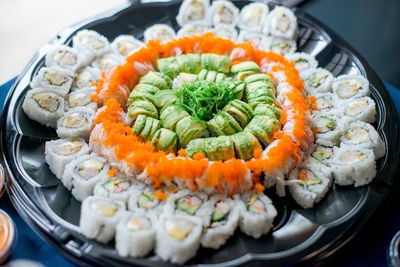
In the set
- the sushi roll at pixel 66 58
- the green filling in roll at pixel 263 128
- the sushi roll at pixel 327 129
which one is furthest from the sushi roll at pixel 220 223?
the sushi roll at pixel 66 58

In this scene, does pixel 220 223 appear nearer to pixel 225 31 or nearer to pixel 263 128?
pixel 263 128

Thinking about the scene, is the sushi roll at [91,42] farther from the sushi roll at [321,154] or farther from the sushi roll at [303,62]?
the sushi roll at [321,154]

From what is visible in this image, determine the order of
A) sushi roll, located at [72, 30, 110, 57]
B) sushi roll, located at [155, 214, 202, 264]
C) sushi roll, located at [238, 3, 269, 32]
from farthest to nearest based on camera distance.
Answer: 1. sushi roll, located at [238, 3, 269, 32]
2. sushi roll, located at [72, 30, 110, 57]
3. sushi roll, located at [155, 214, 202, 264]

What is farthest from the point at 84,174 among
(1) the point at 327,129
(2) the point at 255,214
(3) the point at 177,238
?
(1) the point at 327,129

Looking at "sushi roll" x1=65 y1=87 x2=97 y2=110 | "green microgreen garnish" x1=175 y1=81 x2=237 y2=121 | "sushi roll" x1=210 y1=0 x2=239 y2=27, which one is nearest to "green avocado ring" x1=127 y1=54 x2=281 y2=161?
A: "green microgreen garnish" x1=175 y1=81 x2=237 y2=121

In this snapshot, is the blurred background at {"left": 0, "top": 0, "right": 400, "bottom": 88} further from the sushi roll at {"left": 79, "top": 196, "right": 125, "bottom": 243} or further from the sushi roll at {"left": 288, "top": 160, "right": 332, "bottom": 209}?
the sushi roll at {"left": 79, "top": 196, "right": 125, "bottom": 243}

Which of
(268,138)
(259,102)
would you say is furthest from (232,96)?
(268,138)
